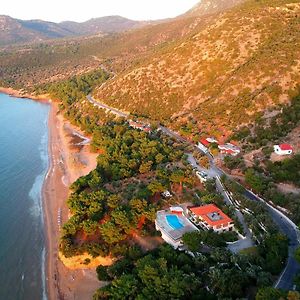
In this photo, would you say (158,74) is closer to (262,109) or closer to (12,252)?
(262,109)

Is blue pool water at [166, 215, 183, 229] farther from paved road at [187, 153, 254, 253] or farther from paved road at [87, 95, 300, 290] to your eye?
paved road at [87, 95, 300, 290]

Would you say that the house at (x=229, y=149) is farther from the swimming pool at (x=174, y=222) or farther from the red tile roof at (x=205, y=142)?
the swimming pool at (x=174, y=222)

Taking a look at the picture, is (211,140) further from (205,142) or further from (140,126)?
(140,126)

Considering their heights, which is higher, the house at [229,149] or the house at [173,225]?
the house at [229,149]

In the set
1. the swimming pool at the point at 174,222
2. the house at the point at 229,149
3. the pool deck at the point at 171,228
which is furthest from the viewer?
the house at the point at 229,149

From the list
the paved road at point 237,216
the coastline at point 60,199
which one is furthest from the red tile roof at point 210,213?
the coastline at point 60,199

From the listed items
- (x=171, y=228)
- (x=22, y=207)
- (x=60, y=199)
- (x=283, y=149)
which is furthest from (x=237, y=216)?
(x=22, y=207)

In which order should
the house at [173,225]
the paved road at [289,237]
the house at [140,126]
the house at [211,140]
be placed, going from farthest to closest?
the house at [140,126]
the house at [211,140]
the house at [173,225]
the paved road at [289,237]
